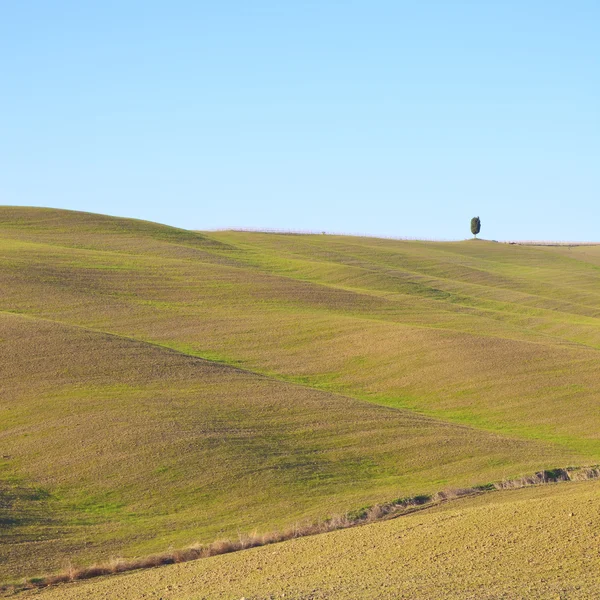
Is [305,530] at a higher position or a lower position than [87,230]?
lower

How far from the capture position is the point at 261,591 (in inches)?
704

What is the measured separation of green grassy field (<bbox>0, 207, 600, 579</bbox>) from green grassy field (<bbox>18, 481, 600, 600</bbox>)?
362 centimetres

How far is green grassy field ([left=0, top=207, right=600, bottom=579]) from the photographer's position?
1070 inches

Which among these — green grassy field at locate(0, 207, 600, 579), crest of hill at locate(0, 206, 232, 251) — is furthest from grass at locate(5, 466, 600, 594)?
crest of hill at locate(0, 206, 232, 251)

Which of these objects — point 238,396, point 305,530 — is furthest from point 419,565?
point 238,396

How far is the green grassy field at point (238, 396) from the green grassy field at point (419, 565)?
3.62 m

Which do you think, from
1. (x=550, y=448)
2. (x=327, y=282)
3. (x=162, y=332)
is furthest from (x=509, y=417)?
(x=327, y=282)

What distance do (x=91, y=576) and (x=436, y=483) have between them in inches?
468

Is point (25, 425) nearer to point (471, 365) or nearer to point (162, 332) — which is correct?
point (162, 332)

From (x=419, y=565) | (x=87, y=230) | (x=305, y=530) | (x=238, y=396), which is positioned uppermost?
(x=87, y=230)

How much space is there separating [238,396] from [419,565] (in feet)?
62.6

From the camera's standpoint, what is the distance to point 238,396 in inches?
1465

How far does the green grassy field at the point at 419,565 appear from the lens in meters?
17.1

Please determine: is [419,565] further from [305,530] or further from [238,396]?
[238,396]
